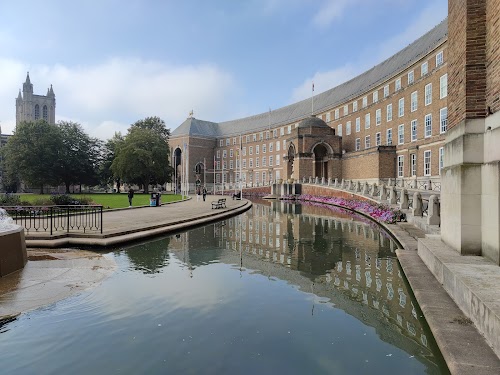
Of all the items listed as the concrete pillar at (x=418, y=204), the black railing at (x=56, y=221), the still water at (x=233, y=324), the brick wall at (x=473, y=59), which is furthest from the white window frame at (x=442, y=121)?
the black railing at (x=56, y=221)

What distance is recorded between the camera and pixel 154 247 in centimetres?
1107

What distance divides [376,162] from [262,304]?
121 ft

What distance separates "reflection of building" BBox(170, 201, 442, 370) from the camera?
5.26m

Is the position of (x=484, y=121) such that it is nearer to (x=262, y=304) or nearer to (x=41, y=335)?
(x=262, y=304)

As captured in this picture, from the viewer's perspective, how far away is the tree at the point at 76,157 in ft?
201

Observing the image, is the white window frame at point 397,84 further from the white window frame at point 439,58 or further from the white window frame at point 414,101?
the white window frame at point 439,58

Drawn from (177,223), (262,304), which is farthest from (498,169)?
(177,223)

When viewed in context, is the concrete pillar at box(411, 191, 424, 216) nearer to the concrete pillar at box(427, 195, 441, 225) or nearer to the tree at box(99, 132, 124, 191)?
the concrete pillar at box(427, 195, 441, 225)

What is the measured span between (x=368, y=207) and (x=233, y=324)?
19.2 m

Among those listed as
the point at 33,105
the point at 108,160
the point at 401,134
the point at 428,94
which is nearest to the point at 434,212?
the point at 428,94

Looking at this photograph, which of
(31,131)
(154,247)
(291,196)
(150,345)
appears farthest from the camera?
(31,131)

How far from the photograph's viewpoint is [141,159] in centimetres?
5825

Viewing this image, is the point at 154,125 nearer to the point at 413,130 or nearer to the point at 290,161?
the point at 290,161

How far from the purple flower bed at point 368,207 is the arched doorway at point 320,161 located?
9.84 metres
